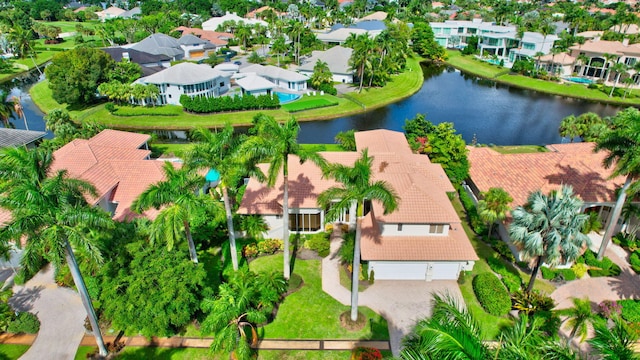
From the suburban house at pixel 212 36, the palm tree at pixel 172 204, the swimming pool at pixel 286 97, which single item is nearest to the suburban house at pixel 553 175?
the palm tree at pixel 172 204

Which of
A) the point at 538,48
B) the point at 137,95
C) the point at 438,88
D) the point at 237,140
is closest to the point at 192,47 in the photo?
the point at 137,95

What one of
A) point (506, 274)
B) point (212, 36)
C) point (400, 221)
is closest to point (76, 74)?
point (212, 36)

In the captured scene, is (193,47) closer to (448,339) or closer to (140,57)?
(140,57)

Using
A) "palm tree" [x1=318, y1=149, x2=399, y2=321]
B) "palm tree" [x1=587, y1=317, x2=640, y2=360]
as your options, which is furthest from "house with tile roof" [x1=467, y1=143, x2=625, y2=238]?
"palm tree" [x1=587, y1=317, x2=640, y2=360]

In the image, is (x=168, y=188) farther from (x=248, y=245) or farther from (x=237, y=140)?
(x=248, y=245)

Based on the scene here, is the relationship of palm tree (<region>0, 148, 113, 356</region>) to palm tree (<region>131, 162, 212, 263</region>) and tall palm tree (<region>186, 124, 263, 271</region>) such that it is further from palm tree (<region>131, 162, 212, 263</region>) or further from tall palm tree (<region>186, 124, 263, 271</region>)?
tall palm tree (<region>186, 124, 263, 271</region>)

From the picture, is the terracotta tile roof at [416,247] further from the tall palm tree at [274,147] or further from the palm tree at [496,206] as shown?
the tall palm tree at [274,147]
